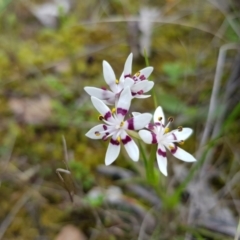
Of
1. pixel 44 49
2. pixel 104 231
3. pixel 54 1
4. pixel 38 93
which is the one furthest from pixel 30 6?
pixel 104 231

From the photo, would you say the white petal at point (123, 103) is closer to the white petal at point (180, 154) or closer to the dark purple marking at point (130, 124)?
the dark purple marking at point (130, 124)

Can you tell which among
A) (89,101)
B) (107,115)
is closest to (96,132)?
(107,115)

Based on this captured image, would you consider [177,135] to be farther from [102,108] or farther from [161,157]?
[102,108]

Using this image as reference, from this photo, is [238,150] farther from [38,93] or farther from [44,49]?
[44,49]

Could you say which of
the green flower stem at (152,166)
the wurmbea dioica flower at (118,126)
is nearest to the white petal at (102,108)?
the wurmbea dioica flower at (118,126)

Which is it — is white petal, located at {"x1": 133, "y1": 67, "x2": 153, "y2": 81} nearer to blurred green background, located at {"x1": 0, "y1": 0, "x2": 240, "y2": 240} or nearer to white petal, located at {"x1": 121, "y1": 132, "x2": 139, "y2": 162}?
white petal, located at {"x1": 121, "y1": 132, "x2": 139, "y2": 162}

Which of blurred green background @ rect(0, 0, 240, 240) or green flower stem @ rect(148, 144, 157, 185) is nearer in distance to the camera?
green flower stem @ rect(148, 144, 157, 185)

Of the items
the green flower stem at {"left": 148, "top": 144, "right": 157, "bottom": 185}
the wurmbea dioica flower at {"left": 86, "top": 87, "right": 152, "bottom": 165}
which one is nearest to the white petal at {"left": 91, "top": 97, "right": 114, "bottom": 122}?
the wurmbea dioica flower at {"left": 86, "top": 87, "right": 152, "bottom": 165}
